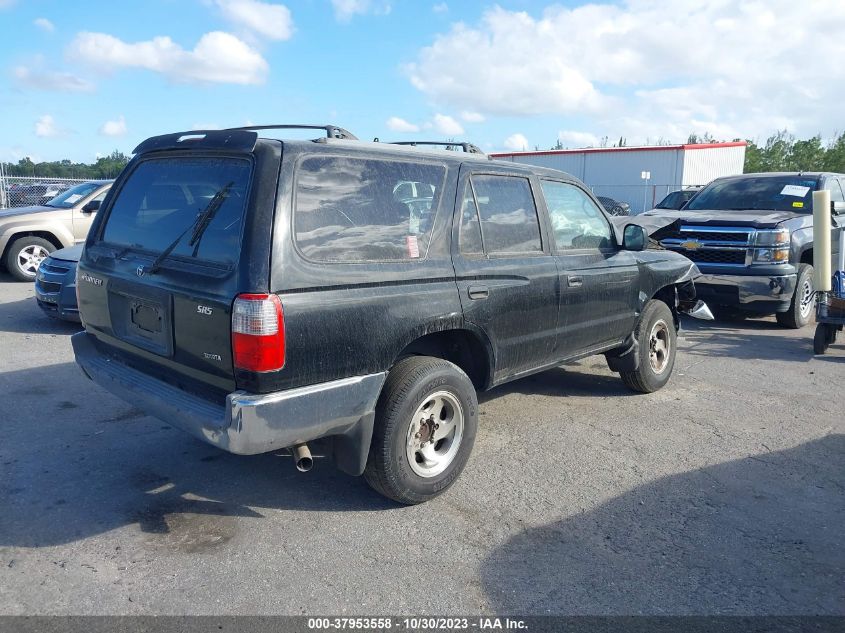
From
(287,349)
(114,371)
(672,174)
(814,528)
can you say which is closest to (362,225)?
(287,349)

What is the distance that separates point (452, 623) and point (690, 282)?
14.9ft

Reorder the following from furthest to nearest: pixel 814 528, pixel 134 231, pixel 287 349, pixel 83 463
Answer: pixel 83 463
pixel 134 231
pixel 814 528
pixel 287 349

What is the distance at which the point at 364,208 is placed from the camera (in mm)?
3572

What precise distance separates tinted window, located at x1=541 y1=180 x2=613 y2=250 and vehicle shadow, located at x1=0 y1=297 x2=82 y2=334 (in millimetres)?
5755

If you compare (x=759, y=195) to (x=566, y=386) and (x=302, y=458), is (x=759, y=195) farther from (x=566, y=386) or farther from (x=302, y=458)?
(x=302, y=458)

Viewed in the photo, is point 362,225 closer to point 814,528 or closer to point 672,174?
point 814,528

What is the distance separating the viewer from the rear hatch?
124 inches

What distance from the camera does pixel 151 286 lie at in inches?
139

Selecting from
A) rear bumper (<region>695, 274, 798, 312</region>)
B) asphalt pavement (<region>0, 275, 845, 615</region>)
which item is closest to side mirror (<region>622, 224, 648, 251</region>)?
asphalt pavement (<region>0, 275, 845, 615</region>)

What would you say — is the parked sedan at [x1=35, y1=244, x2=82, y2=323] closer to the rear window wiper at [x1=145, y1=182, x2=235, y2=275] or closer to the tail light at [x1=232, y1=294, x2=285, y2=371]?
the rear window wiper at [x1=145, y1=182, x2=235, y2=275]

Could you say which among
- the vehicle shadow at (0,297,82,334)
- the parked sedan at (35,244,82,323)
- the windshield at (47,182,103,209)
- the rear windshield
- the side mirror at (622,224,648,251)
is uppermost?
the windshield at (47,182,103,209)

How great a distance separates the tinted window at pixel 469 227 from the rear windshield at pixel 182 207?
1.35 metres

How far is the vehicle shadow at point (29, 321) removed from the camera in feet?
25.9

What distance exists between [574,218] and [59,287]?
19.0ft
